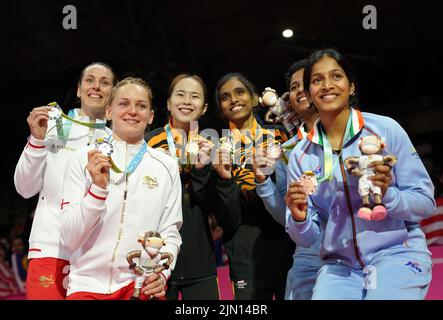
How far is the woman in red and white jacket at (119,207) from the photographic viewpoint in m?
2.21

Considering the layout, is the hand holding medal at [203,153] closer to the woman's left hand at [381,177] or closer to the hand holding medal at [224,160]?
the hand holding medal at [224,160]

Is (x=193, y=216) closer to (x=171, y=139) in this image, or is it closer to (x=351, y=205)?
(x=171, y=139)

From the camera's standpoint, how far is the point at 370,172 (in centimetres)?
198

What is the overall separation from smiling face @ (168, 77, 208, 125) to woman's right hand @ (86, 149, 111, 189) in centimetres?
95

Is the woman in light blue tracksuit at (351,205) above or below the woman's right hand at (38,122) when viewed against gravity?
below

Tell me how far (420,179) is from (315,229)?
48 cm

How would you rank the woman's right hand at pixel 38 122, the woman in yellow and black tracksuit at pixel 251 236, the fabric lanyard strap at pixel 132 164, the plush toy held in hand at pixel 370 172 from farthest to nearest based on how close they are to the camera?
the woman in yellow and black tracksuit at pixel 251 236 < the woman's right hand at pixel 38 122 < the fabric lanyard strap at pixel 132 164 < the plush toy held in hand at pixel 370 172

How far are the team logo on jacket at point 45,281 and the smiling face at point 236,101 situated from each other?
140 centimetres

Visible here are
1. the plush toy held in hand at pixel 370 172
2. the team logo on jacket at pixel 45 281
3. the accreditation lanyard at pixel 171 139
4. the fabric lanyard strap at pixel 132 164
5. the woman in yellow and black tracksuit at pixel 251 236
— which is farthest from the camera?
the accreditation lanyard at pixel 171 139

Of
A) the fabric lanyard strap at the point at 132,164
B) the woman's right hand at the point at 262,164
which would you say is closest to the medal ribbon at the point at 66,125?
the fabric lanyard strap at the point at 132,164

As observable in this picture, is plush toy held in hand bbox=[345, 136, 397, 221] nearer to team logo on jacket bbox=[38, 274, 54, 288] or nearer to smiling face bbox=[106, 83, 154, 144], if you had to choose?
smiling face bbox=[106, 83, 154, 144]

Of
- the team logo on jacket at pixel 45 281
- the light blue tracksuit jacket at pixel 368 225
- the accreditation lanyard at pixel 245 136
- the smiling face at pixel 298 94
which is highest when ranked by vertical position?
the smiling face at pixel 298 94

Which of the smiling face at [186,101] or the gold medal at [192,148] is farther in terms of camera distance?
the smiling face at [186,101]
